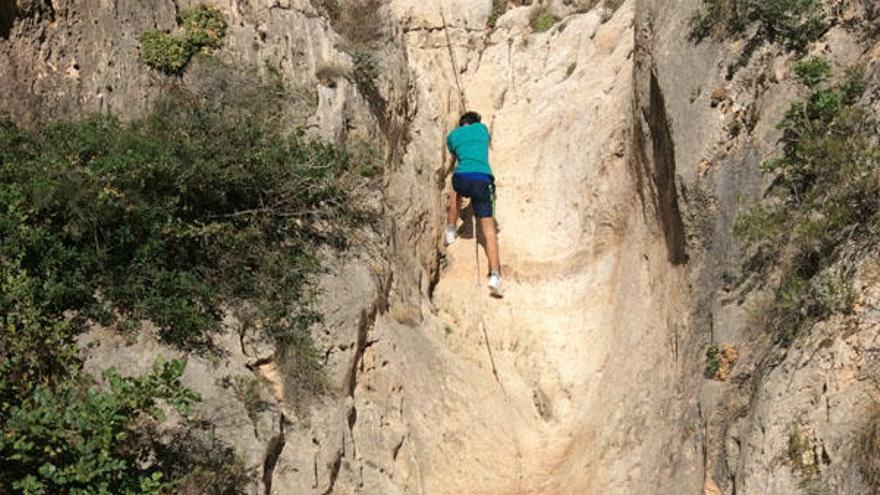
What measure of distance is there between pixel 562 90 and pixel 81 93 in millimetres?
6312

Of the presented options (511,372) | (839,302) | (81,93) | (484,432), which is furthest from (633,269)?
(81,93)

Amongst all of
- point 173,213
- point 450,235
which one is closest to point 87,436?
point 173,213

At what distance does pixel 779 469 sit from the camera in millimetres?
7879

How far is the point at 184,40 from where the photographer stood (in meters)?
11.3

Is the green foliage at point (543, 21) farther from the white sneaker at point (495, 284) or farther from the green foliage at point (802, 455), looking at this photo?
the green foliage at point (802, 455)

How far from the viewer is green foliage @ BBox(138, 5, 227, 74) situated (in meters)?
11.2

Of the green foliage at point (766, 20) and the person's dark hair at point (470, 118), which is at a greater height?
the green foliage at point (766, 20)

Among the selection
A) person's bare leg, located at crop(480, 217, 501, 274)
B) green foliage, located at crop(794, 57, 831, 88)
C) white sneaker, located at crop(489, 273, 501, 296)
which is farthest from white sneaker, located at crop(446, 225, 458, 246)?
green foliage, located at crop(794, 57, 831, 88)

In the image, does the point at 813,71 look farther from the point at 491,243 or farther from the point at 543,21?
the point at 543,21

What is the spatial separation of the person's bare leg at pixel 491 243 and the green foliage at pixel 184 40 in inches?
142

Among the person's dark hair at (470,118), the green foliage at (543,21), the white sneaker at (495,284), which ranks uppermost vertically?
the green foliage at (543,21)

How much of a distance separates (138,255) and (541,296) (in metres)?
4.94

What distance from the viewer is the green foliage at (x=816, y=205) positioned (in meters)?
8.53

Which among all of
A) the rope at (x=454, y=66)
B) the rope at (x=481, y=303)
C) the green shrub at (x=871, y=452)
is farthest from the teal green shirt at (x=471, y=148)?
the green shrub at (x=871, y=452)
